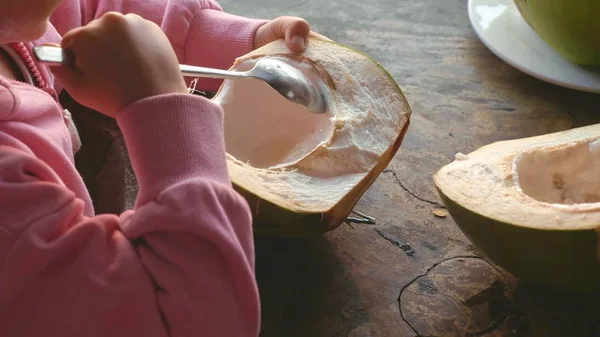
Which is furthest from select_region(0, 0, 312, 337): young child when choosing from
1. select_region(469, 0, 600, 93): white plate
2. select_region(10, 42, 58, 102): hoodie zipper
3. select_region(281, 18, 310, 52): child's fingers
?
select_region(469, 0, 600, 93): white plate

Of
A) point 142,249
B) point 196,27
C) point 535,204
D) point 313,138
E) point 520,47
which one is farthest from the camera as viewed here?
point 520,47

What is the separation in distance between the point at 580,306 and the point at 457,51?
453 mm

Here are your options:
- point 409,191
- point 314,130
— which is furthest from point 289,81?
point 409,191

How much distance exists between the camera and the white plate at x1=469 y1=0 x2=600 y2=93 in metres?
0.84

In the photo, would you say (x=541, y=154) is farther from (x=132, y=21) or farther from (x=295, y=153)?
(x=132, y=21)

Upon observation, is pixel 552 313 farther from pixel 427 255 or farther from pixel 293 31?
pixel 293 31

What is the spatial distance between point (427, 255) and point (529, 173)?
125 mm

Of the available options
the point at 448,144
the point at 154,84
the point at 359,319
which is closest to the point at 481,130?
the point at 448,144

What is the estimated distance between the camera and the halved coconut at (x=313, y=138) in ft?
1.89

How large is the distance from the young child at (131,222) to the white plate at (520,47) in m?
0.52

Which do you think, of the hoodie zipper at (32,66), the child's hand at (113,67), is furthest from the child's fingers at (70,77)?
the hoodie zipper at (32,66)

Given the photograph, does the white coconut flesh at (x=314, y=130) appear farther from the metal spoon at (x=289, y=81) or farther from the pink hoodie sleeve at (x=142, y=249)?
the pink hoodie sleeve at (x=142, y=249)

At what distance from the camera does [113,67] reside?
18.1 inches

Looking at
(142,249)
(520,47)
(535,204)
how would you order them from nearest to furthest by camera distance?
(142,249) → (535,204) → (520,47)
